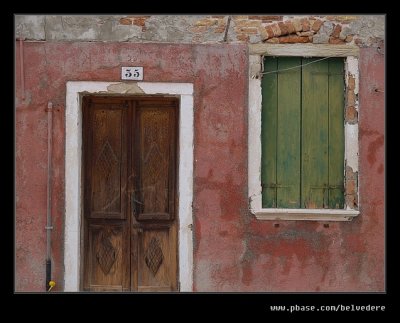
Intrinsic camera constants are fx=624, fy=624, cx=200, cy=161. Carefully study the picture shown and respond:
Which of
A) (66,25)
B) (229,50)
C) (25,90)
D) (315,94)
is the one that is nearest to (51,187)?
(25,90)

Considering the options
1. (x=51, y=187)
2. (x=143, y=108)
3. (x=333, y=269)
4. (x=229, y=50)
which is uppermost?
(x=229, y=50)

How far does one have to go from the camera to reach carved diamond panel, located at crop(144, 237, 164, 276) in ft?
22.7

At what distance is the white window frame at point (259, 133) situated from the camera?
262 inches

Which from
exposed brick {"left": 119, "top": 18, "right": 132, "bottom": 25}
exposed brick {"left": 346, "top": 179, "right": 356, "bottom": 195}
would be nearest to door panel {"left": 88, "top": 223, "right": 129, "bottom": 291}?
exposed brick {"left": 119, "top": 18, "right": 132, "bottom": 25}

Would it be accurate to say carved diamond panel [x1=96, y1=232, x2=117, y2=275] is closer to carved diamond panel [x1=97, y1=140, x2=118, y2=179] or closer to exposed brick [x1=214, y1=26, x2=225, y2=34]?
carved diamond panel [x1=97, y1=140, x2=118, y2=179]

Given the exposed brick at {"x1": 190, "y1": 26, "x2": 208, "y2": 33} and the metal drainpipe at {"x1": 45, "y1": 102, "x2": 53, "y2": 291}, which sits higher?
the exposed brick at {"x1": 190, "y1": 26, "x2": 208, "y2": 33}

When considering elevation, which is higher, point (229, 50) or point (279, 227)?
point (229, 50)

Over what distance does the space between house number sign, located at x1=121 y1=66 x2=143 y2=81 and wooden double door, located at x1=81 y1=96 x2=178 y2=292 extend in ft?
1.13

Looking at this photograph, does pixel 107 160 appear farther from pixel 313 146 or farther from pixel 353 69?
pixel 353 69

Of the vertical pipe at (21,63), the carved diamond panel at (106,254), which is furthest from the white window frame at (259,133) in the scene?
the vertical pipe at (21,63)

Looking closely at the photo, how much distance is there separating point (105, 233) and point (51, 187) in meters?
0.81

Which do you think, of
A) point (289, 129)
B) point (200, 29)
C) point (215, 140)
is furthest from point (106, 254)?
point (200, 29)

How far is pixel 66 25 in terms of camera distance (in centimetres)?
664

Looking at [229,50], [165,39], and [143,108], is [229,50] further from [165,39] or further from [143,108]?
[143,108]
